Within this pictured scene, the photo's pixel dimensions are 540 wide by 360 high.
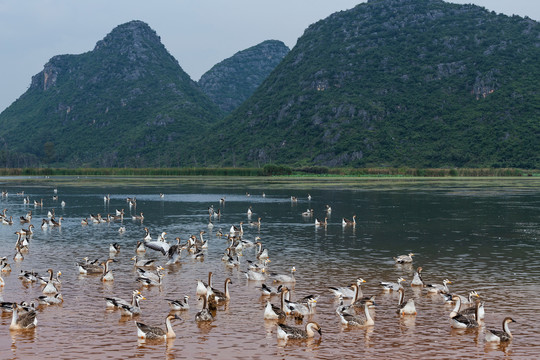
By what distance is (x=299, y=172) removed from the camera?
180 m

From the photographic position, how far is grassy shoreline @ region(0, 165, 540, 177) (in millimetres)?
160500

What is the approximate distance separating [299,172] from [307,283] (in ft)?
507

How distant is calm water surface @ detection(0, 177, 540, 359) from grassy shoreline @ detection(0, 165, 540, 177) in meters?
106

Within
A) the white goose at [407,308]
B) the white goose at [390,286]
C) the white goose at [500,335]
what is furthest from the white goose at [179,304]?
the white goose at [500,335]

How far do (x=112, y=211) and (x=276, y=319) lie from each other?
47045mm

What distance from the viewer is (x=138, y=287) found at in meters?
25.9

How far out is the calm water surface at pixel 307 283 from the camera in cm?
1784

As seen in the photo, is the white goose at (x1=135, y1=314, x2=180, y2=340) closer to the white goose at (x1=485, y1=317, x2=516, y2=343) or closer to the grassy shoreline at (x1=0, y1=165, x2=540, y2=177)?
the white goose at (x1=485, y1=317, x2=516, y2=343)

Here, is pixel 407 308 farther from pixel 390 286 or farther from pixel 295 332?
pixel 295 332

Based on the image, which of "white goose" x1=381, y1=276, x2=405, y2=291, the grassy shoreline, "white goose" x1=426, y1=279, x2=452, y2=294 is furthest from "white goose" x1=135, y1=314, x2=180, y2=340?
the grassy shoreline

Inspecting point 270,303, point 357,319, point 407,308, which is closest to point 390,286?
point 407,308

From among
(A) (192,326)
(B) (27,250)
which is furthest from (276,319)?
(B) (27,250)

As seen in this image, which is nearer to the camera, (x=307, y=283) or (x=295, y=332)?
(x=295, y=332)

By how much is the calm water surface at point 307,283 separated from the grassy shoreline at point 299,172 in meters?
106
